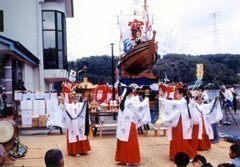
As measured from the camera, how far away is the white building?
1848 centimetres

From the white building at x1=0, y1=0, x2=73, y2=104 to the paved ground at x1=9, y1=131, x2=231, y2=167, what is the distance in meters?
4.30

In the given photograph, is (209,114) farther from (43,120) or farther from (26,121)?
(26,121)

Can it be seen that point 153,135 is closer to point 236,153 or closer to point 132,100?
point 132,100

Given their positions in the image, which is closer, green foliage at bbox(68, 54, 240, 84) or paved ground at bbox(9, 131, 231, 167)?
paved ground at bbox(9, 131, 231, 167)

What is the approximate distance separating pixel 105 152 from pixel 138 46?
1386cm

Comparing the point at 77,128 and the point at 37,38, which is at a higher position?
the point at 37,38

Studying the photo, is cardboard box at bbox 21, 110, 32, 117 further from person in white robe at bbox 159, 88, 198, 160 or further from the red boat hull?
the red boat hull

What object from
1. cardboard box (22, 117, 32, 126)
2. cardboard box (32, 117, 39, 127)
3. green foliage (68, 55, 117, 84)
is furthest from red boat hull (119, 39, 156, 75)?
green foliage (68, 55, 117, 84)

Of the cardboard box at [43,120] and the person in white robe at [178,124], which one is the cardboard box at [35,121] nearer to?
the cardboard box at [43,120]

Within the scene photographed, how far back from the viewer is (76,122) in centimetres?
993

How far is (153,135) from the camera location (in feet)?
45.3

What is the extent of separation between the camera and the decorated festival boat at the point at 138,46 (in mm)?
23200

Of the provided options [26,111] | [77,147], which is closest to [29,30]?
[26,111]

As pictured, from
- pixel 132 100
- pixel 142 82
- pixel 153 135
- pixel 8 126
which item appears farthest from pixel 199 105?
pixel 142 82
